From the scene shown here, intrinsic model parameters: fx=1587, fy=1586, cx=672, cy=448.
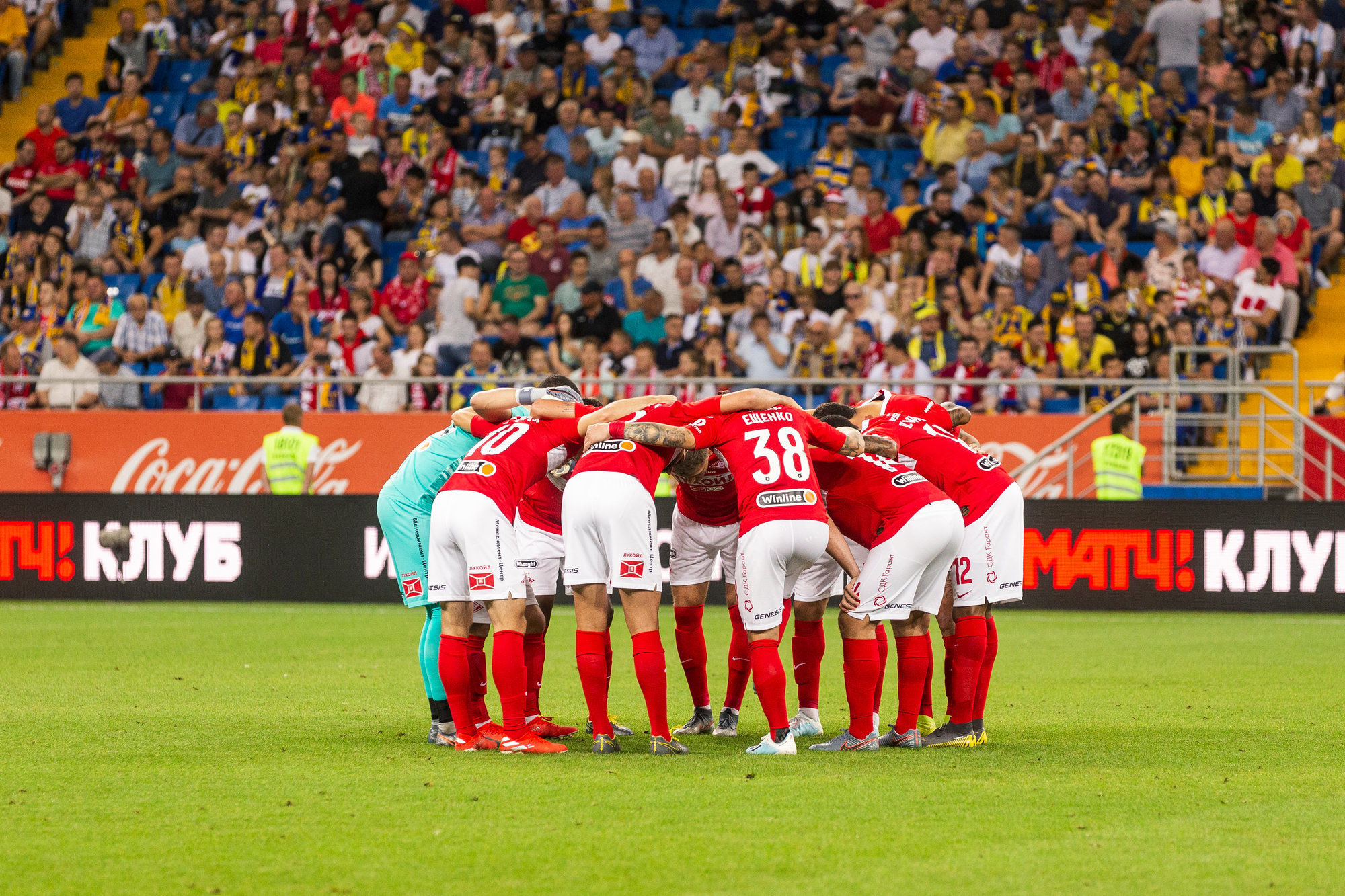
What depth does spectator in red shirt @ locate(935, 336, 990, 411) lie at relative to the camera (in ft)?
59.0

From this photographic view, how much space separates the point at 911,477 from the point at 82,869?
190 inches

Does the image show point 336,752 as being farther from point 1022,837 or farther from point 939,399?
point 939,399

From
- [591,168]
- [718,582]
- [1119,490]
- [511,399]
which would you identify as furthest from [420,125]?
[511,399]

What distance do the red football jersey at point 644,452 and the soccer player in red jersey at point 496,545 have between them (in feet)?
0.66

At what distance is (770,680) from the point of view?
8.05 m

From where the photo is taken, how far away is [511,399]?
8.82 meters

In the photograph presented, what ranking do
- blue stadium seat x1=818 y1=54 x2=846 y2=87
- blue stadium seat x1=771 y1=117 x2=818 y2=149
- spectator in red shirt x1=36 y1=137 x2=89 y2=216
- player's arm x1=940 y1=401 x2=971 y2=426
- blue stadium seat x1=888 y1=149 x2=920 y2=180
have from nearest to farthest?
player's arm x1=940 y1=401 x2=971 y2=426 < blue stadium seat x1=888 y1=149 x2=920 y2=180 < blue stadium seat x1=771 y1=117 x2=818 y2=149 < blue stadium seat x1=818 y1=54 x2=846 y2=87 < spectator in red shirt x1=36 y1=137 x2=89 y2=216

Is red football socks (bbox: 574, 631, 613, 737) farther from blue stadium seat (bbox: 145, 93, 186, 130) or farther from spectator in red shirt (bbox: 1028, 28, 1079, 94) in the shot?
blue stadium seat (bbox: 145, 93, 186, 130)

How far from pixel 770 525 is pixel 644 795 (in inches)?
68.2

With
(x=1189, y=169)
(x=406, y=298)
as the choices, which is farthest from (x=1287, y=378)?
(x=406, y=298)

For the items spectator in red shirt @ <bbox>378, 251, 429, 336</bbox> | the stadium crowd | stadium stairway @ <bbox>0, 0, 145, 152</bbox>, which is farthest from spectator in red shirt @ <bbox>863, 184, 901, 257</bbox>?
stadium stairway @ <bbox>0, 0, 145, 152</bbox>

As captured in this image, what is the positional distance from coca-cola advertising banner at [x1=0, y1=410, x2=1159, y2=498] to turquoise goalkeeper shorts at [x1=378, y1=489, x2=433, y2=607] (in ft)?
30.6

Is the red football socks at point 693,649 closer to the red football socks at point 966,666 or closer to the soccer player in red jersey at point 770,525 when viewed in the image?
the soccer player in red jersey at point 770,525

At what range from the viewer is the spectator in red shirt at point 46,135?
965 inches
